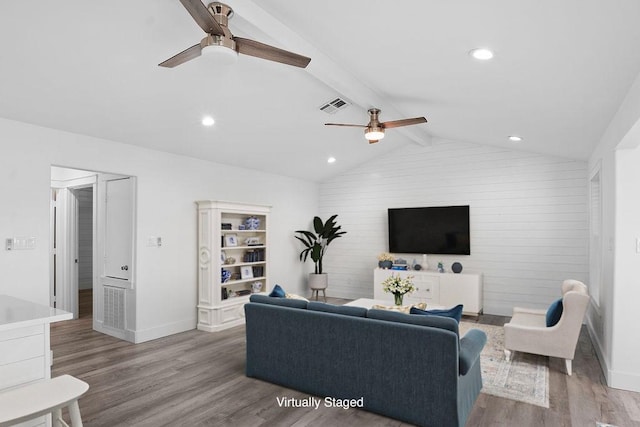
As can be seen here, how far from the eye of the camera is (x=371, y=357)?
3084mm

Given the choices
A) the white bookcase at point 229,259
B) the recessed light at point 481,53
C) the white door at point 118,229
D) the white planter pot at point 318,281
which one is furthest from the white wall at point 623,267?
the white door at point 118,229

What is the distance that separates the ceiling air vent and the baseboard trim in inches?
138

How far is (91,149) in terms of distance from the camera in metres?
4.69

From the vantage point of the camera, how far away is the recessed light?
2.82 meters

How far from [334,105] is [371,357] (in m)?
3.10

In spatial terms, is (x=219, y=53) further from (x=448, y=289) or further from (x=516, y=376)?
(x=448, y=289)

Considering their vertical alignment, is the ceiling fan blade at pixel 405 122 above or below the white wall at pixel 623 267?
above

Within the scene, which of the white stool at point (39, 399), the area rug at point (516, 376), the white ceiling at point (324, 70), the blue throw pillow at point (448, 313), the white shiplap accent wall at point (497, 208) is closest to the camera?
the white stool at point (39, 399)

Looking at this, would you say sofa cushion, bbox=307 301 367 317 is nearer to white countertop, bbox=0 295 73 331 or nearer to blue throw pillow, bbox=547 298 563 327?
white countertop, bbox=0 295 73 331

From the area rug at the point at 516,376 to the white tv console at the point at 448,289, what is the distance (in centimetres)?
138

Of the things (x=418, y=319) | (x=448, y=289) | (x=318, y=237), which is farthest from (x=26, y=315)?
(x=318, y=237)

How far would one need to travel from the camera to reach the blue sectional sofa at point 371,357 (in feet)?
9.17

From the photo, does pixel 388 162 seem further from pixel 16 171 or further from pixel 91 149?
pixel 16 171

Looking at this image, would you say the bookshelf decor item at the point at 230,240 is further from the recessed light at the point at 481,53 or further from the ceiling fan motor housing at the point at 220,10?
the recessed light at the point at 481,53
